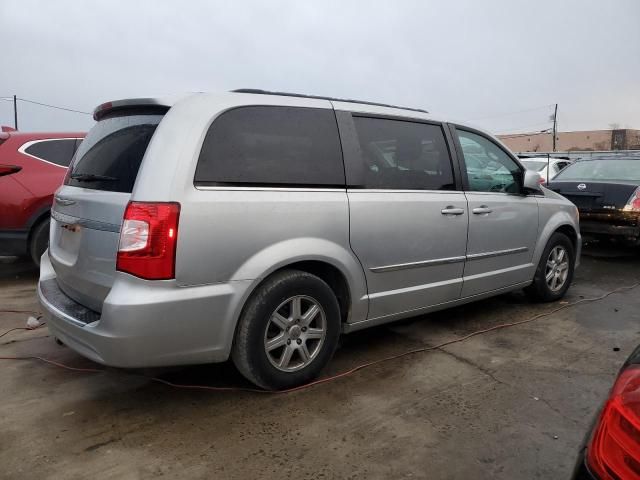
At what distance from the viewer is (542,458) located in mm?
2574

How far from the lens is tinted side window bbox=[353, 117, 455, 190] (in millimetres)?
3562

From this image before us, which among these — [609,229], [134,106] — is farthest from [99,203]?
[609,229]

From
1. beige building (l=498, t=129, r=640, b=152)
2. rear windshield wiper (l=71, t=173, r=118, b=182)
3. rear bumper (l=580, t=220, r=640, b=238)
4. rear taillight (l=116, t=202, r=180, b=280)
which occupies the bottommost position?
rear bumper (l=580, t=220, r=640, b=238)

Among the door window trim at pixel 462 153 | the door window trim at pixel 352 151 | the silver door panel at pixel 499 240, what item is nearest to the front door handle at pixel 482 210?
the silver door panel at pixel 499 240

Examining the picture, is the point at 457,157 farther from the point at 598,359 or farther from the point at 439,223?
the point at 598,359

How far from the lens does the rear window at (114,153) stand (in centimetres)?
287

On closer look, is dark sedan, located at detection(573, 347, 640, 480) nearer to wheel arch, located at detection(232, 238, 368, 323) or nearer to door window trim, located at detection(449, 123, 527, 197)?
wheel arch, located at detection(232, 238, 368, 323)

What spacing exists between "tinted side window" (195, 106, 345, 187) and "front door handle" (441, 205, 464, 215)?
0.95m

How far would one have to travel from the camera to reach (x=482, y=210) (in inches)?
166

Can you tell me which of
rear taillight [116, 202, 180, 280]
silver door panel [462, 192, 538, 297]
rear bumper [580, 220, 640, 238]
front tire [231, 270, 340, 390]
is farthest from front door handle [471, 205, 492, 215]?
rear bumper [580, 220, 640, 238]

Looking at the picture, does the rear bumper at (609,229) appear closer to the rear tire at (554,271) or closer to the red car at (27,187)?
the rear tire at (554,271)

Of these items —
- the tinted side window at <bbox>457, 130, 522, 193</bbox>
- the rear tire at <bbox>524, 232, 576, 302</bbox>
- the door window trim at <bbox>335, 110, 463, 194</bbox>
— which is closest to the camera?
the door window trim at <bbox>335, 110, 463, 194</bbox>

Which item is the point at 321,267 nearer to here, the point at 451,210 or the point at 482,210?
the point at 451,210

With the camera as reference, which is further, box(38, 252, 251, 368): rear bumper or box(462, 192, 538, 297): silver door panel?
box(462, 192, 538, 297): silver door panel
